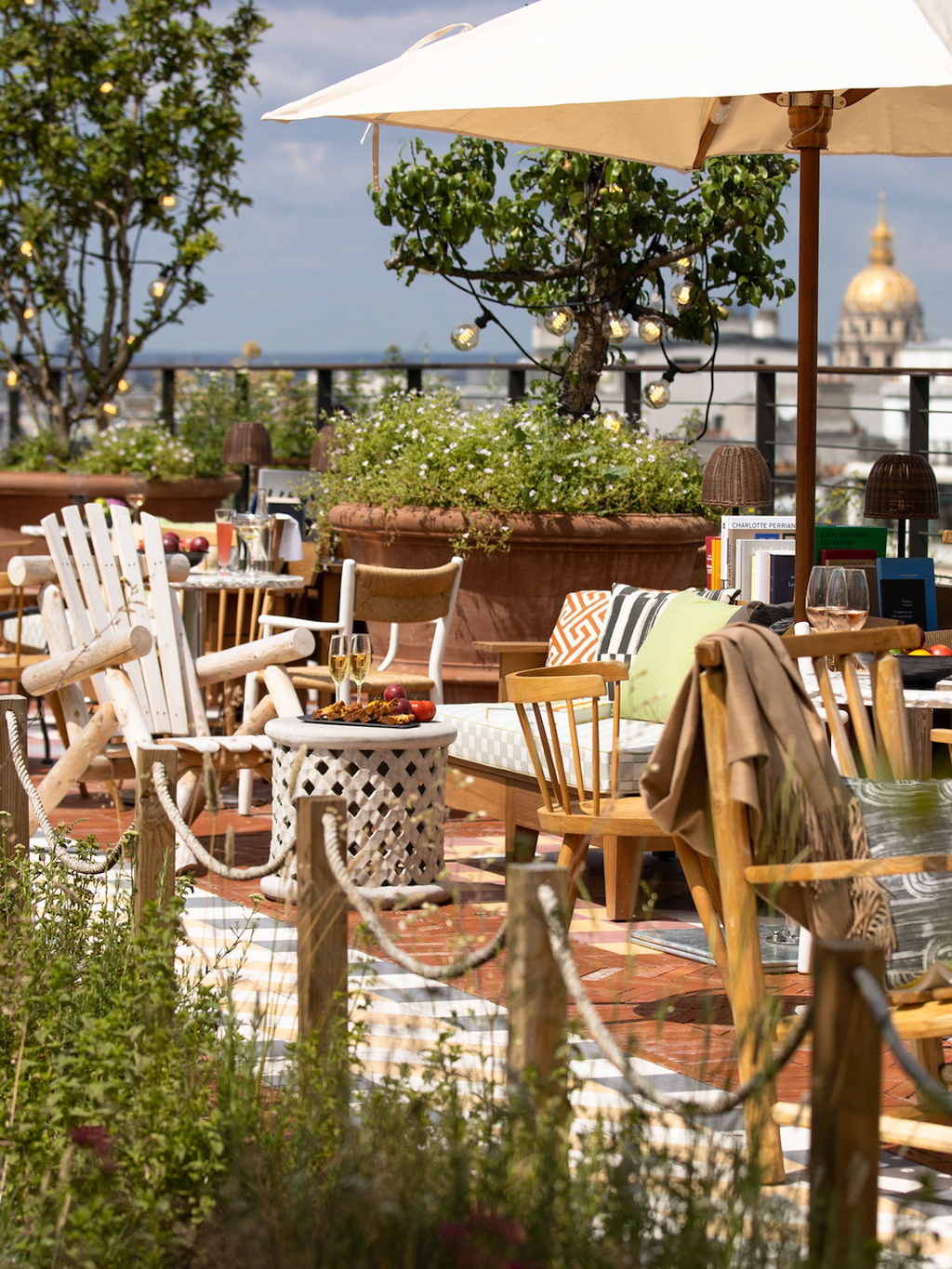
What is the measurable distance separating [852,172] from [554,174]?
2083 mm

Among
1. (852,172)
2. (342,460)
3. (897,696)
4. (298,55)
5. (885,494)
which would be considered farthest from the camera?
(298,55)

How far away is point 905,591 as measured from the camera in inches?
180

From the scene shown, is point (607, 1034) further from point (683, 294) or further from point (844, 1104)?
point (683, 294)

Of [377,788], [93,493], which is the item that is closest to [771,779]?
[377,788]

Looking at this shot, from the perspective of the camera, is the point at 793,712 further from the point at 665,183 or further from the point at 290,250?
the point at 290,250

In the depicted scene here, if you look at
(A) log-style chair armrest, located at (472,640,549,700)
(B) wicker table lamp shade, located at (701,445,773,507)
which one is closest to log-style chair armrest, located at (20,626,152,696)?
(A) log-style chair armrest, located at (472,640,549,700)

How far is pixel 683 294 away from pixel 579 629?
9.79 ft

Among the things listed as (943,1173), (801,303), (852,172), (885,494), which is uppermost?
(852,172)

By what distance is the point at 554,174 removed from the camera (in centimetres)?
768

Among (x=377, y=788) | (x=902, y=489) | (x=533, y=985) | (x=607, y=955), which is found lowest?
(x=607, y=955)

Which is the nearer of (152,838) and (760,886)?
(760,886)

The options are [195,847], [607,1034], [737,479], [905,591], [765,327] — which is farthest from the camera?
[765,327]

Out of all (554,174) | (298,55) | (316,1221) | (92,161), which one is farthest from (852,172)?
(92,161)

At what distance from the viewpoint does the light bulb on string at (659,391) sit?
8070 millimetres
